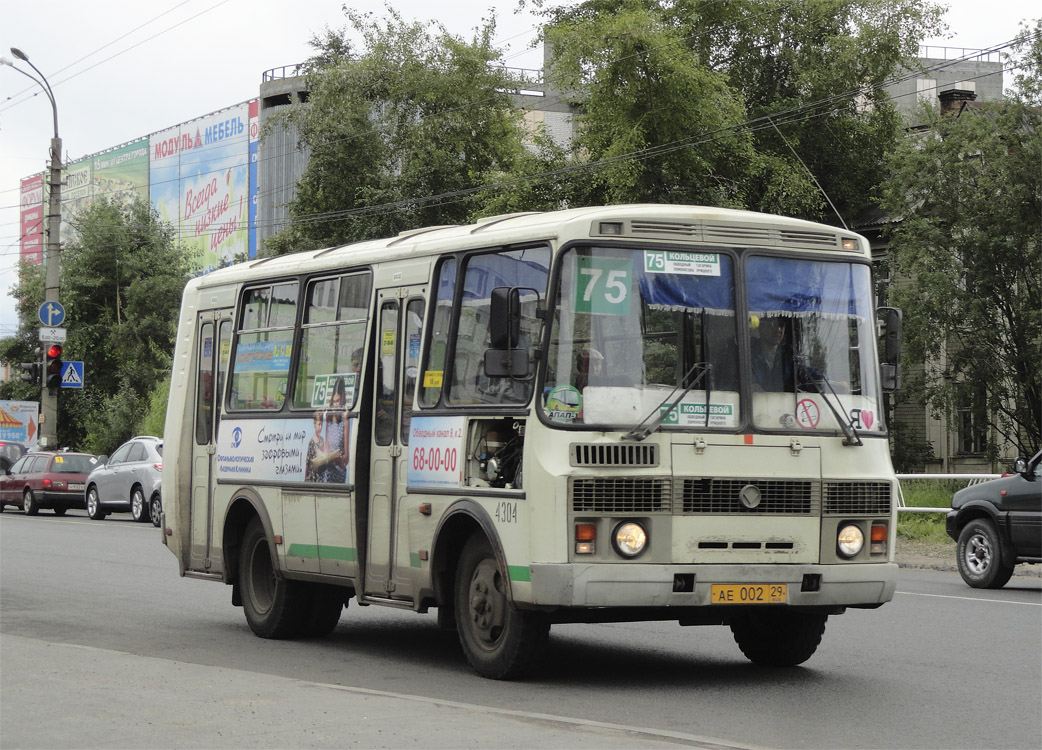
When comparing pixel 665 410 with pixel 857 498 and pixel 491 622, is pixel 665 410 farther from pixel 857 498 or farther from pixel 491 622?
pixel 491 622

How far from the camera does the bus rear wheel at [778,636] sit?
35.4ft

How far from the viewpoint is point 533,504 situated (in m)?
9.52

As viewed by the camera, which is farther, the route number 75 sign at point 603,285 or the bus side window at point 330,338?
the bus side window at point 330,338

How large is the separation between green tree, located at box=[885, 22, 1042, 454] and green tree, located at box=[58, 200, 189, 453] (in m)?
27.9

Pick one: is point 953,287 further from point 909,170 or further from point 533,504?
point 533,504

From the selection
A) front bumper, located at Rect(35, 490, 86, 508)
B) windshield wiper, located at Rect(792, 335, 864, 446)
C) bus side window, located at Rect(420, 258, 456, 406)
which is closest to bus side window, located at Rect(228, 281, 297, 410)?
bus side window, located at Rect(420, 258, 456, 406)

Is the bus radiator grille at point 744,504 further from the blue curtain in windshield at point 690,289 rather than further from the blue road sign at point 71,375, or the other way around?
the blue road sign at point 71,375

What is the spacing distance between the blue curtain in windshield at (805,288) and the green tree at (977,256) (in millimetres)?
25028

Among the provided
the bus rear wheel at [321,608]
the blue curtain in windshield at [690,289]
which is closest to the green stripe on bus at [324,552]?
the bus rear wheel at [321,608]

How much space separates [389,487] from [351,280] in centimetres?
176

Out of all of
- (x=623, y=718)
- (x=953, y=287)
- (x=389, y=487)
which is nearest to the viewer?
(x=623, y=718)

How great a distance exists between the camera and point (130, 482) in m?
32.7

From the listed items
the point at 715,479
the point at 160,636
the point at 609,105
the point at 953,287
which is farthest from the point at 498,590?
the point at 609,105

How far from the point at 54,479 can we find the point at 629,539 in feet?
95.5
